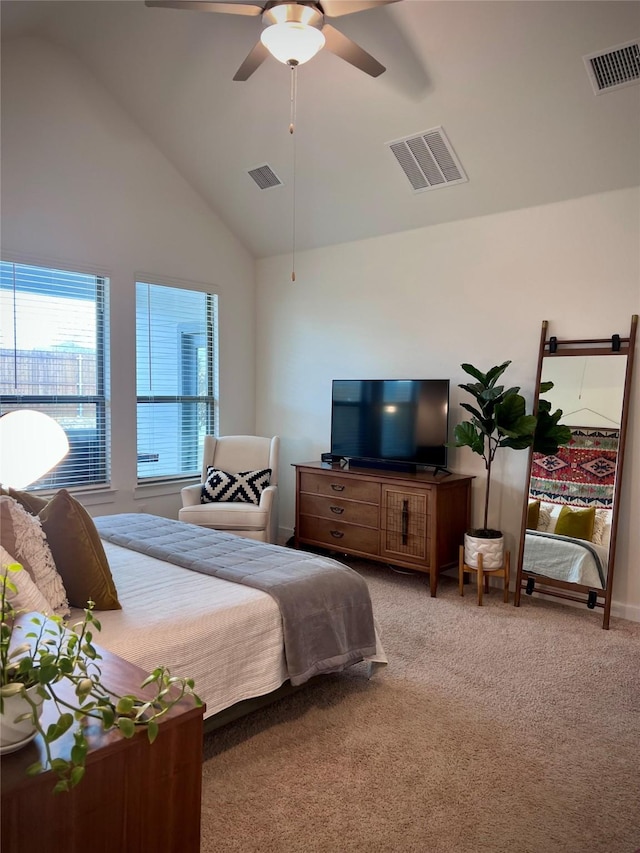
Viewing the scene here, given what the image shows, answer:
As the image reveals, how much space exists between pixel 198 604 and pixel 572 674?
1.90 meters

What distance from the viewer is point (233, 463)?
5297 mm

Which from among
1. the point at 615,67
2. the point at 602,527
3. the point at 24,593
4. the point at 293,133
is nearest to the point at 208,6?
the point at 293,133

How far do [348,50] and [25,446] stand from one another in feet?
7.60

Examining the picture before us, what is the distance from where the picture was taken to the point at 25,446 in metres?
1.79

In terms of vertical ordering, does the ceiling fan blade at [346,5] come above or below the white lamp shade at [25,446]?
above

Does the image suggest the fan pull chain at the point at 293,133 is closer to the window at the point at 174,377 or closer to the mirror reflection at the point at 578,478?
the window at the point at 174,377

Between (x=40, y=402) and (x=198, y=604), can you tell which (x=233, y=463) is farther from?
(x=198, y=604)

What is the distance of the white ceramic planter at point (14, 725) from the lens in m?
1.08

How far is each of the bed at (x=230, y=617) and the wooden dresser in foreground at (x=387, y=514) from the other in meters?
1.32

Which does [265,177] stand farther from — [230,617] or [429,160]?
[230,617]

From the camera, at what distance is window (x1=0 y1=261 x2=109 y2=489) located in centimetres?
432

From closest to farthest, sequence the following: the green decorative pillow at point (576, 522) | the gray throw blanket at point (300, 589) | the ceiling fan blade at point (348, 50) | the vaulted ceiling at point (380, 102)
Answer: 1. the gray throw blanket at point (300, 589)
2. the ceiling fan blade at point (348, 50)
3. the vaulted ceiling at point (380, 102)
4. the green decorative pillow at point (576, 522)

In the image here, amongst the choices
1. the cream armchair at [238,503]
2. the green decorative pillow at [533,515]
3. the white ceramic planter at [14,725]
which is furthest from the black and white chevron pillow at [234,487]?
the white ceramic planter at [14,725]

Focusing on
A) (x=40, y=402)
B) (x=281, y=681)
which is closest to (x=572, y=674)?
(x=281, y=681)
